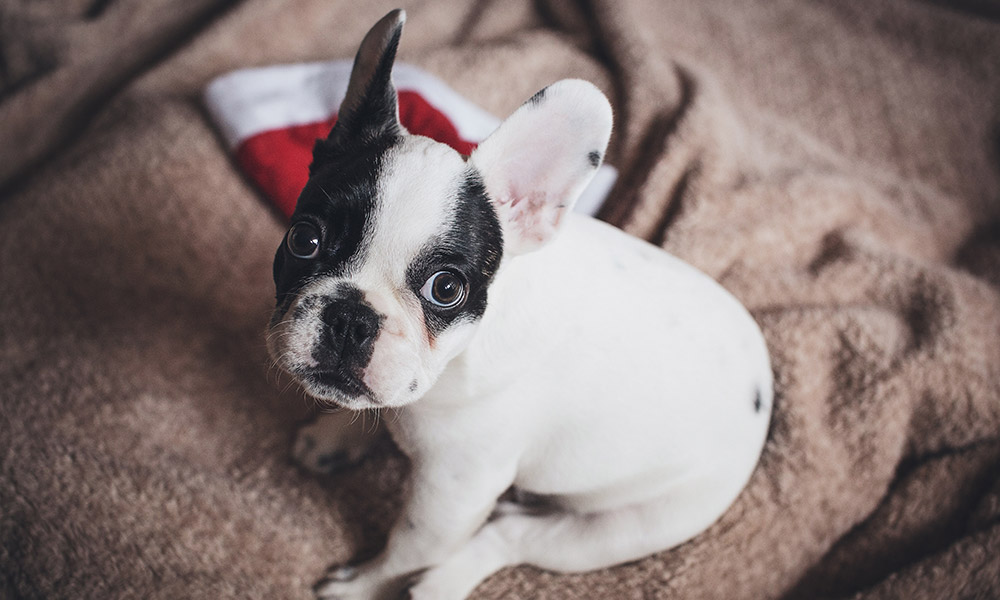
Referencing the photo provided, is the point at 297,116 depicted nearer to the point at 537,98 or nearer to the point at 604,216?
the point at 604,216

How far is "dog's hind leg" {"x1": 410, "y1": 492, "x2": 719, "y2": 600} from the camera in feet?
4.64

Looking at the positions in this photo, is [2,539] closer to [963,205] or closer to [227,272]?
[227,272]

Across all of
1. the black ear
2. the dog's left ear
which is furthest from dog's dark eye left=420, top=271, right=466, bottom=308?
the black ear

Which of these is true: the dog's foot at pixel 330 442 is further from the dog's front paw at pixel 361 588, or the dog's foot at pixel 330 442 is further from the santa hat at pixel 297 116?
the santa hat at pixel 297 116

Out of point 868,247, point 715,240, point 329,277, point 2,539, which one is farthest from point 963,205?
point 2,539

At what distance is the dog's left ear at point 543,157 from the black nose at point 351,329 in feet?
0.88

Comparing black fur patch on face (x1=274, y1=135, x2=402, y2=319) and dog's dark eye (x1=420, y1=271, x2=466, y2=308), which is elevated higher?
black fur patch on face (x1=274, y1=135, x2=402, y2=319)

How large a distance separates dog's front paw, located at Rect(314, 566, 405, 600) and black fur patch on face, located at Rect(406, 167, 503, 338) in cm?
65

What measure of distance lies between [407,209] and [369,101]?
0.22m

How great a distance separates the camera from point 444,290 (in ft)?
3.43

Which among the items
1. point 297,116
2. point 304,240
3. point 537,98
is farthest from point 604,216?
point 304,240

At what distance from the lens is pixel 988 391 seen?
171cm

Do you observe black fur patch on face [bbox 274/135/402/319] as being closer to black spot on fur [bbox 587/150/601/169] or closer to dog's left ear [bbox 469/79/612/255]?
dog's left ear [bbox 469/79/612/255]

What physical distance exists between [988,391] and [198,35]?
2566mm
